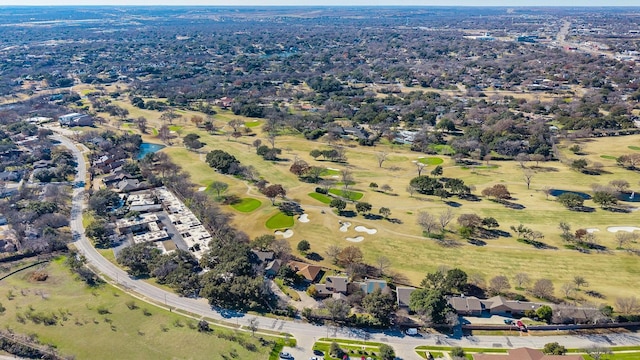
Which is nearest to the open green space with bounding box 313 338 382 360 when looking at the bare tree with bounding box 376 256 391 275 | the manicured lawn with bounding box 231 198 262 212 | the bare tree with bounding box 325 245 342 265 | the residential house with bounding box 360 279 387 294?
the residential house with bounding box 360 279 387 294

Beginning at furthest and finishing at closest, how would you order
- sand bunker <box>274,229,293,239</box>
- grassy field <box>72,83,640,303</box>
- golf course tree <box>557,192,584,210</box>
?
golf course tree <box>557,192,584,210</box>, sand bunker <box>274,229,293,239</box>, grassy field <box>72,83,640,303</box>

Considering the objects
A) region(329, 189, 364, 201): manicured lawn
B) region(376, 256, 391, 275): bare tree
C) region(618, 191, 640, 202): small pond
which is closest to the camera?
region(376, 256, 391, 275): bare tree

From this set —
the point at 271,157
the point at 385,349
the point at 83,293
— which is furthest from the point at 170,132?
the point at 385,349

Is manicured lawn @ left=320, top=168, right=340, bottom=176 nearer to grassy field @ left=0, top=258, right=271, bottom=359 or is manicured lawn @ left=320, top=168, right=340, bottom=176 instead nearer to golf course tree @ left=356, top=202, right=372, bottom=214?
golf course tree @ left=356, top=202, right=372, bottom=214

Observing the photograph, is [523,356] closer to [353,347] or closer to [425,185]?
[353,347]

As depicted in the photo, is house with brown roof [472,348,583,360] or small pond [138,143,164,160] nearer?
house with brown roof [472,348,583,360]

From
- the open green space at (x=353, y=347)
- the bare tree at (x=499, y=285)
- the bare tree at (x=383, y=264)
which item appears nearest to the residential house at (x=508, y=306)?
the bare tree at (x=499, y=285)

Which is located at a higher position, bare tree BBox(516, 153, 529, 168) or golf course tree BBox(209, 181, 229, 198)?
bare tree BBox(516, 153, 529, 168)

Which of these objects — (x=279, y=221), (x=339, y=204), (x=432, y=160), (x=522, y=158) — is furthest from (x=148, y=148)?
(x=522, y=158)
